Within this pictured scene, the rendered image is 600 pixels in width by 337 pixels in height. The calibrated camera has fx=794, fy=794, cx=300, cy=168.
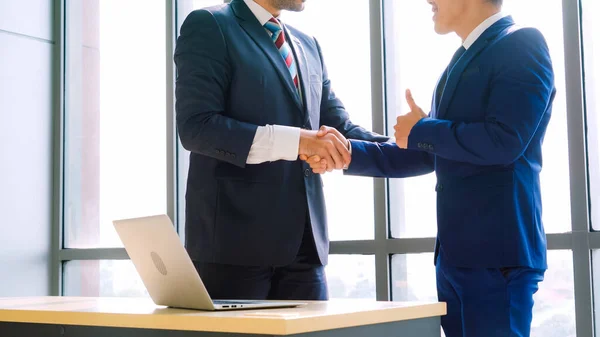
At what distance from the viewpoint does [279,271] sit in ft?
7.64

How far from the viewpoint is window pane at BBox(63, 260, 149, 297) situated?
466cm

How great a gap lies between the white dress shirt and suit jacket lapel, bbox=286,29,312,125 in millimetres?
138

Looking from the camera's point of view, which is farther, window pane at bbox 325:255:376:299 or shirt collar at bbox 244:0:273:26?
window pane at bbox 325:255:376:299

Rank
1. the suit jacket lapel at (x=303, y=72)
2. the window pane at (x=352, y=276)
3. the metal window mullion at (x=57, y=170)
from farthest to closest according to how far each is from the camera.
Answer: the metal window mullion at (x=57, y=170)
the window pane at (x=352, y=276)
the suit jacket lapel at (x=303, y=72)

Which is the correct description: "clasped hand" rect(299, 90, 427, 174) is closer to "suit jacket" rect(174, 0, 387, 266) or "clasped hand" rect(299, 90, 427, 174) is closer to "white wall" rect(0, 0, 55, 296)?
"suit jacket" rect(174, 0, 387, 266)

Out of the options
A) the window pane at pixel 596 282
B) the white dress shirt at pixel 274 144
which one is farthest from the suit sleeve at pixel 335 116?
the window pane at pixel 596 282

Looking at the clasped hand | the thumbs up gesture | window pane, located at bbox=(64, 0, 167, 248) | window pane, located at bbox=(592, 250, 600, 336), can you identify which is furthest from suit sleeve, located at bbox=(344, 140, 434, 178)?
window pane, located at bbox=(64, 0, 167, 248)

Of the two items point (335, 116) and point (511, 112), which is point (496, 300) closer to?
point (511, 112)

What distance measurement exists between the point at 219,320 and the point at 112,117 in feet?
12.2

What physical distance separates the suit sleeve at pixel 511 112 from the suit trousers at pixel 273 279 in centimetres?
55

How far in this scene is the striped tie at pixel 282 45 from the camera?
2535mm

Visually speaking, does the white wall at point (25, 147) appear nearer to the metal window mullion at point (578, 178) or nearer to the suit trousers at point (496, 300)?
the metal window mullion at point (578, 178)

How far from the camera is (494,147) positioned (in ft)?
6.49

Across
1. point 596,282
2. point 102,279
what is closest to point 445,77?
point 596,282
